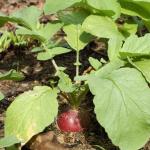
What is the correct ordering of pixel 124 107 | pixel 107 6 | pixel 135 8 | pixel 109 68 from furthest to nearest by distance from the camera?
pixel 135 8 < pixel 107 6 < pixel 109 68 < pixel 124 107

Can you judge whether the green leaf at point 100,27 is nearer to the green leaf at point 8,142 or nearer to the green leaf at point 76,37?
the green leaf at point 76,37

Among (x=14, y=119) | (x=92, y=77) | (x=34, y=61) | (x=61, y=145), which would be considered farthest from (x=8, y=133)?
(x=34, y=61)

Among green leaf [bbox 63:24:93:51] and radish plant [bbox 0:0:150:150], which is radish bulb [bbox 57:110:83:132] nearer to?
radish plant [bbox 0:0:150:150]

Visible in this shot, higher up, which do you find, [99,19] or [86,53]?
[99,19]

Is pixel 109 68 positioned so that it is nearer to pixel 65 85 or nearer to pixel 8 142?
pixel 65 85

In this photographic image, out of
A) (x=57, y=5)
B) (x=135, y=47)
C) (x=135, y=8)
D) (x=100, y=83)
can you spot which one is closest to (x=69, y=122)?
(x=100, y=83)

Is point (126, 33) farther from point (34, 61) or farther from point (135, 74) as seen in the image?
point (34, 61)

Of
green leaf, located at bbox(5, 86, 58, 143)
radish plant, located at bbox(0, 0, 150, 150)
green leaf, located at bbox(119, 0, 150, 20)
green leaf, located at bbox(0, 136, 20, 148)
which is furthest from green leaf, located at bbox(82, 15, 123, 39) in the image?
green leaf, located at bbox(0, 136, 20, 148)
